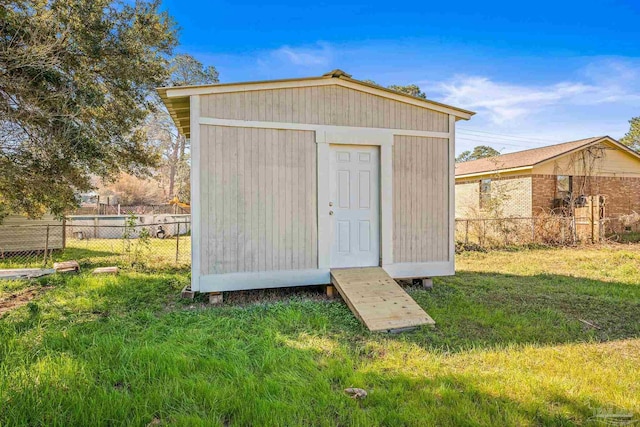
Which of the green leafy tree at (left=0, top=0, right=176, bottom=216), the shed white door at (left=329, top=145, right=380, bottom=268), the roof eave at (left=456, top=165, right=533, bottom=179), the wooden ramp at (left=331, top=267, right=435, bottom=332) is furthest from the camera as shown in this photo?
the roof eave at (left=456, top=165, right=533, bottom=179)

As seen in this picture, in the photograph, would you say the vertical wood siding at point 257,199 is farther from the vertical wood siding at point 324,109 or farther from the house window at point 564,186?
the house window at point 564,186

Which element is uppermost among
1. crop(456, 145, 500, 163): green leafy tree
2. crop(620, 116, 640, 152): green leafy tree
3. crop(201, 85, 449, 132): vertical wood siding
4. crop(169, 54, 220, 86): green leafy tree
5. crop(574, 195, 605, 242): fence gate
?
crop(169, 54, 220, 86): green leafy tree

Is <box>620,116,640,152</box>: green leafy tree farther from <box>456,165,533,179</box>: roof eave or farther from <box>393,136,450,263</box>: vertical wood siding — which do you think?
<box>393,136,450,263</box>: vertical wood siding

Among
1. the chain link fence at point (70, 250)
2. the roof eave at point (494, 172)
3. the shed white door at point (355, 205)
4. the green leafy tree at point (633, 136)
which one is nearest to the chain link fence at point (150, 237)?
the chain link fence at point (70, 250)

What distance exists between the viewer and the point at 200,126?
15.1 ft

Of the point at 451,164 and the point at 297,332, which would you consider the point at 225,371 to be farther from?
the point at 451,164

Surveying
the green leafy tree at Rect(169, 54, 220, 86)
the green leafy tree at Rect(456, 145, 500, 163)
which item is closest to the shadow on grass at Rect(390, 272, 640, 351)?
the green leafy tree at Rect(169, 54, 220, 86)

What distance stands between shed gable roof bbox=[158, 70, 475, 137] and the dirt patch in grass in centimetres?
336

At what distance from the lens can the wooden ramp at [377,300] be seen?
12.4ft

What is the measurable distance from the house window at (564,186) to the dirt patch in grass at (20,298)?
15378 mm

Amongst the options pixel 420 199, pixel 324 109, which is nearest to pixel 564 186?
pixel 420 199

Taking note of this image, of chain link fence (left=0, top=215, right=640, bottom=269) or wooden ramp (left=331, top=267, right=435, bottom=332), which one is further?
chain link fence (left=0, top=215, right=640, bottom=269)

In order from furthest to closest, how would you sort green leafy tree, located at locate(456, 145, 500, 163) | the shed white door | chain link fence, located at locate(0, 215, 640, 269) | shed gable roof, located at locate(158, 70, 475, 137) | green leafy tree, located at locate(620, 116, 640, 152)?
green leafy tree, located at locate(456, 145, 500, 163)
green leafy tree, located at locate(620, 116, 640, 152)
chain link fence, located at locate(0, 215, 640, 269)
the shed white door
shed gable roof, located at locate(158, 70, 475, 137)

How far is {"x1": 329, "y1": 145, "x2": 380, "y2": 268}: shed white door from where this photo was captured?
5234 mm
